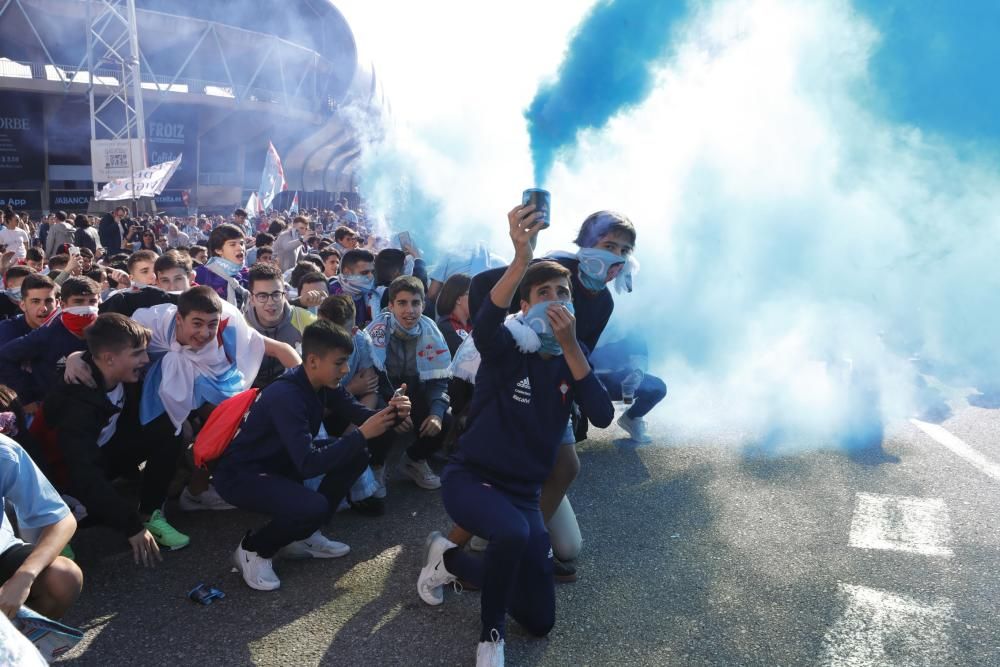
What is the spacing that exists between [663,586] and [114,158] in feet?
54.3

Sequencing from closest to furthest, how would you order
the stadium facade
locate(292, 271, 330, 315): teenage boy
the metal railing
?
locate(292, 271, 330, 315): teenage boy
the metal railing
the stadium facade

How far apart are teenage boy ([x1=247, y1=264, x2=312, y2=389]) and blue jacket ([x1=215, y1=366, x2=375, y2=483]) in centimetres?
137

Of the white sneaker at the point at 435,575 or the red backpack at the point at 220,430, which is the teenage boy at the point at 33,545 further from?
the white sneaker at the point at 435,575

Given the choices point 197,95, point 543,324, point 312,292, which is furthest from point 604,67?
point 197,95

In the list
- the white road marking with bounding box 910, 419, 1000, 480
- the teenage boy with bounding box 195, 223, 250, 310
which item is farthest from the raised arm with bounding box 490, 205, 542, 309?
the white road marking with bounding box 910, 419, 1000, 480

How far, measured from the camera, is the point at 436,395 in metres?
5.05

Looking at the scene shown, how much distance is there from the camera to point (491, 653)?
2906mm

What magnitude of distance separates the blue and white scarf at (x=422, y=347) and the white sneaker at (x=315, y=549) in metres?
1.40

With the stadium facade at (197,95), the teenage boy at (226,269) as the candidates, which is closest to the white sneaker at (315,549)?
the teenage boy at (226,269)

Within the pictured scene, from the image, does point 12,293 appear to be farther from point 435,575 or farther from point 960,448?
point 960,448

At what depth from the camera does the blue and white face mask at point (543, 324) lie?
10.7 feet

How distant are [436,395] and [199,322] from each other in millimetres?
1574

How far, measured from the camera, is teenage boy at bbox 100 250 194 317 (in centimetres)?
476

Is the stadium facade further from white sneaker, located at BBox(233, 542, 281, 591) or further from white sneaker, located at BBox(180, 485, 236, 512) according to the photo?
white sneaker, located at BBox(233, 542, 281, 591)
